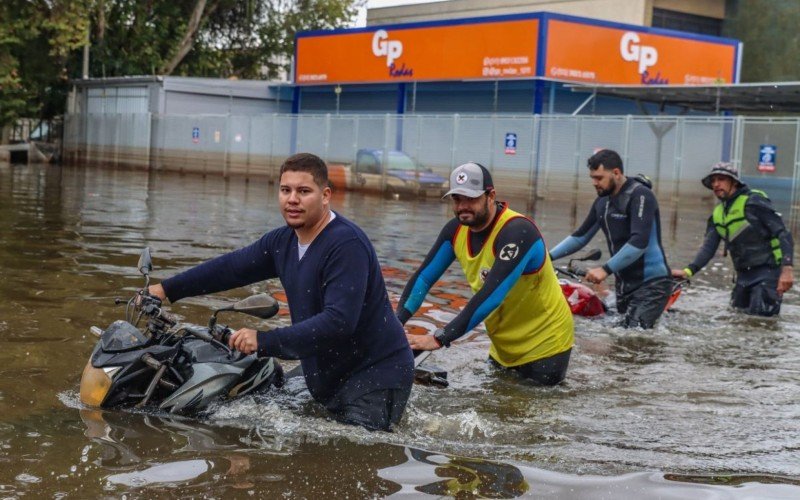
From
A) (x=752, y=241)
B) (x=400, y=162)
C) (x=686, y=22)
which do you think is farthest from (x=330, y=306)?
(x=686, y=22)

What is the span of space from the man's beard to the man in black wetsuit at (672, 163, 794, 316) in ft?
14.5

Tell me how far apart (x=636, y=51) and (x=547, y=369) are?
30.5 meters

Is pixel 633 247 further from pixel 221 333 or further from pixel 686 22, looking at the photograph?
pixel 686 22

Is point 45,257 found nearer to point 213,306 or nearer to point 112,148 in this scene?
point 213,306

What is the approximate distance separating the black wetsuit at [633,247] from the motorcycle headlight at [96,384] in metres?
4.65

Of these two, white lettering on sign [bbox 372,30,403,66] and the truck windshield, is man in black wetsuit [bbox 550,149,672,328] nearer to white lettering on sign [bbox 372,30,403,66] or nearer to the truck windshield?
the truck windshield

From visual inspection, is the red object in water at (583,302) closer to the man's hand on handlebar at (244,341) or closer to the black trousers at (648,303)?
the black trousers at (648,303)

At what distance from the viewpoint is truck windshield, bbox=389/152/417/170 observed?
33500mm

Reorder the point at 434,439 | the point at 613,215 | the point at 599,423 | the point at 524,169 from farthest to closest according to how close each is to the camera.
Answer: the point at 524,169 → the point at 613,215 → the point at 599,423 → the point at 434,439

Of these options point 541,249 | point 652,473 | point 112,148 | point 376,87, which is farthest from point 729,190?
point 112,148

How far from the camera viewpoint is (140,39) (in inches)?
1994

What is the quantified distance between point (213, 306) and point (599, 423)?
4.70 metres

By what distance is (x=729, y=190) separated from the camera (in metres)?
11.1

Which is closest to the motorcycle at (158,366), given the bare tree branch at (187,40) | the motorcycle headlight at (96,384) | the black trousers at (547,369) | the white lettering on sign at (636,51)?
the motorcycle headlight at (96,384)
